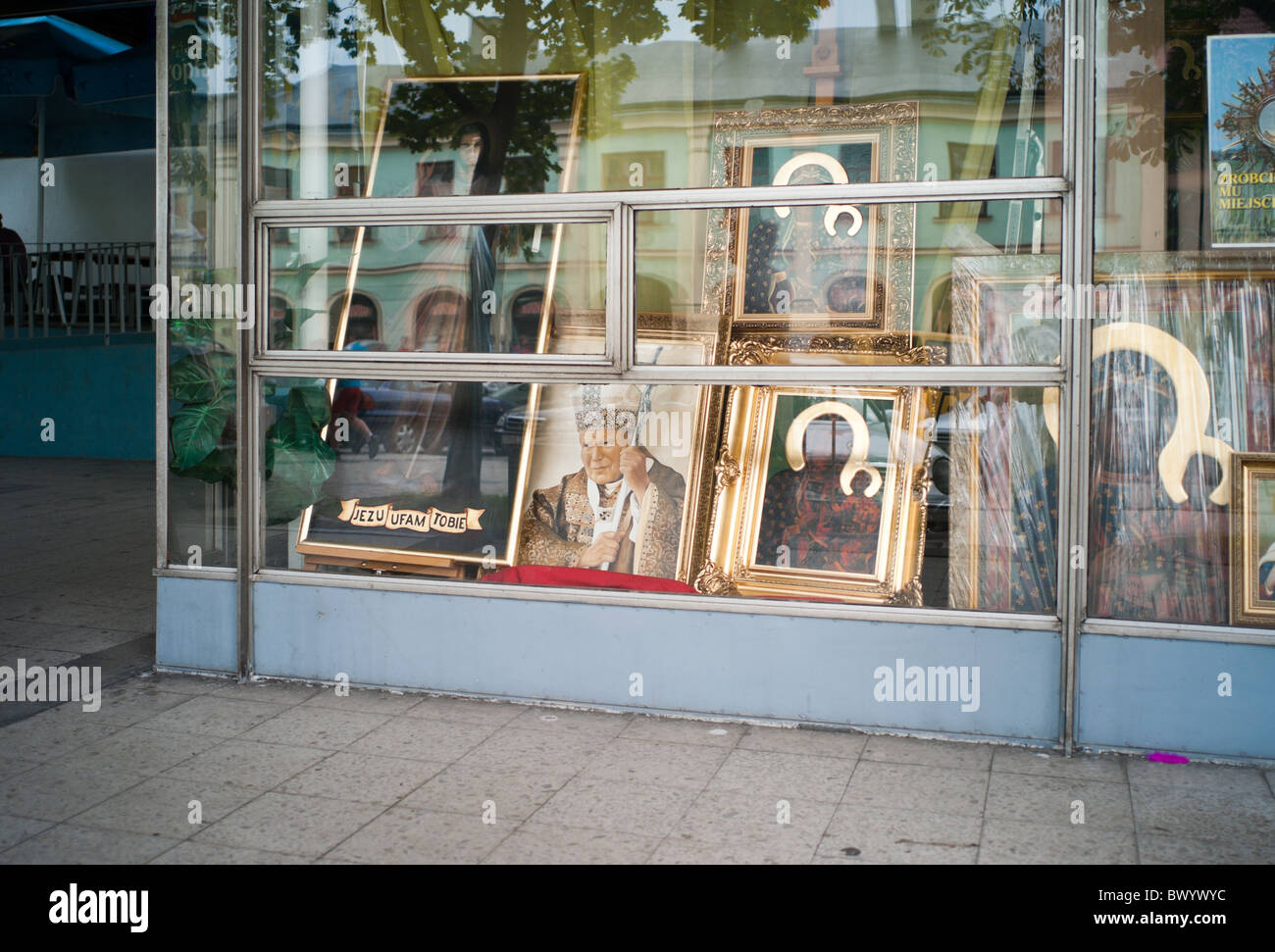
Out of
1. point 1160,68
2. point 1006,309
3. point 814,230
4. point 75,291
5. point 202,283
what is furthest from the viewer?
point 75,291

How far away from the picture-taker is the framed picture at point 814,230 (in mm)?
5023

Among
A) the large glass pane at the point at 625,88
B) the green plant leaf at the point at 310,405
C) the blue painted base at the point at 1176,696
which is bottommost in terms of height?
the blue painted base at the point at 1176,696

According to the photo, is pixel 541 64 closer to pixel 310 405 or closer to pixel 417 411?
pixel 417 411

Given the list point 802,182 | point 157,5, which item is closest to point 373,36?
point 157,5

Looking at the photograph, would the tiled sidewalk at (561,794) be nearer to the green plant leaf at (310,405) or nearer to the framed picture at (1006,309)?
the green plant leaf at (310,405)

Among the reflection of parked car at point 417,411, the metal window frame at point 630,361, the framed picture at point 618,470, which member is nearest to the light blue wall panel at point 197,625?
the metal window frame at point 630,361

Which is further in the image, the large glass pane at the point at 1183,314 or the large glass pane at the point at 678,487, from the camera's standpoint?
the large glass pane at the point at 678,487

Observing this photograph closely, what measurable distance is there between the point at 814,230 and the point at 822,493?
114 cm

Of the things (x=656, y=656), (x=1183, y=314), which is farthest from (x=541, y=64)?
(x=1183, y=314)

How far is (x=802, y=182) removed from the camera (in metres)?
5.12

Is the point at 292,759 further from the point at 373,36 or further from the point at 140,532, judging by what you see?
the point at 140,532

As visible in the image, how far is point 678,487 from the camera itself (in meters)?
5.38

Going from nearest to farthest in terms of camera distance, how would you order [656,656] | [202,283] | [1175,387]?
[1175,387] < [656,656] < [202,283]

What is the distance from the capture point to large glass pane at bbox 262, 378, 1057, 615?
16.0ft
